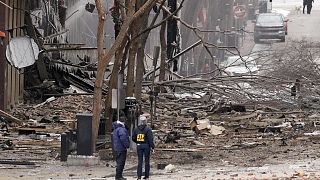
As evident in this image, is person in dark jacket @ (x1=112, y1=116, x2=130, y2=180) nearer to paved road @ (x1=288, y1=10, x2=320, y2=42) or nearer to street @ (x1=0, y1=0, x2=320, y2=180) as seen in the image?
street @ (x1=0, y1=0, x2=320, y2=180)

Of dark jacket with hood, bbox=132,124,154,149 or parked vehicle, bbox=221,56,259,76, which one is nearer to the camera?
→ dark jacket with hood, bbox=132,124,154,149

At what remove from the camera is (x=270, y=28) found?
5938cm

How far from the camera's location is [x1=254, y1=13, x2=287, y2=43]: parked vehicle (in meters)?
58.5

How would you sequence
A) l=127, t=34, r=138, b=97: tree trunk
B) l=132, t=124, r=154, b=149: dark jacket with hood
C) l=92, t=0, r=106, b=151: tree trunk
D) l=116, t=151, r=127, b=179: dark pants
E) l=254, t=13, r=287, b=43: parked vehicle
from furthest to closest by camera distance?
1. l=254, t=13, r=287, b=43: parked vehicle
2. l=127, t=34, r=138, b=97: tree trunk
3. l=92, t=0, r=106, b=151: tree trunk
4. l=116, t=151, r=127, b=179: dark pants
5. l=132, t=124, r=154, b=149: dark jacket with hood

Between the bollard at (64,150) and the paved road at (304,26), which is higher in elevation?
the paved road at (304,26)

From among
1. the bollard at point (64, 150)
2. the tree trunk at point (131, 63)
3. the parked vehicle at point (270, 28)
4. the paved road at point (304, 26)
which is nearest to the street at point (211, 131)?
the tree trunk at point (131, 63)

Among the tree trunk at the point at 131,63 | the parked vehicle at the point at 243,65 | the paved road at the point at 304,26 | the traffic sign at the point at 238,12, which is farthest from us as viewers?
the traffic sign at the point at 238,12

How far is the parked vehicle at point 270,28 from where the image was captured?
58531mm

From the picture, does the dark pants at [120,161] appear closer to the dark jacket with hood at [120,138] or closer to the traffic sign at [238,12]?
the dark jacket with hood at [120,138]

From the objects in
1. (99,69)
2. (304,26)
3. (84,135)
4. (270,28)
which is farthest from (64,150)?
(304,26)

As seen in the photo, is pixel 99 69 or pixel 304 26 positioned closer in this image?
pixel 99 69

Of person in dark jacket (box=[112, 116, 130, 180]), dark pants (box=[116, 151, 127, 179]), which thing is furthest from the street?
person in dark jacket (box=[112, 116, 130, 180])

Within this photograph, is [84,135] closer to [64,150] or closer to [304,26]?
[64,150]

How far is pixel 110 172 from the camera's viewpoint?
1758cm
